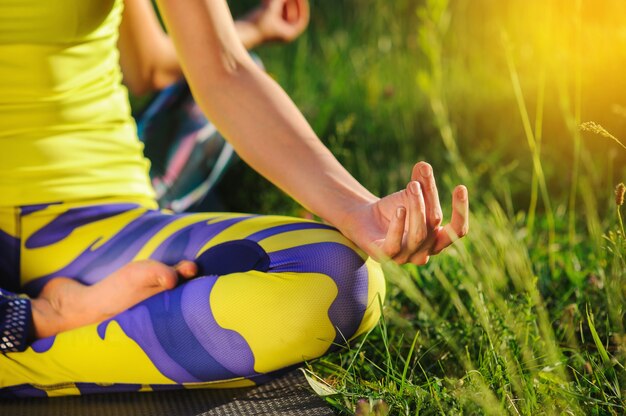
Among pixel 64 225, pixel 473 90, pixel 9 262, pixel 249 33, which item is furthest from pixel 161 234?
pixel 473 90

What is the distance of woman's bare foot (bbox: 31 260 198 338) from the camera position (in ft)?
4.74

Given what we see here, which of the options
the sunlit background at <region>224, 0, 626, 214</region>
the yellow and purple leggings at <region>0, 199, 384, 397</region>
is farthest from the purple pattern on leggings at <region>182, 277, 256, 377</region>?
the sunlit background at <region>224, 0, 626, 214</region>

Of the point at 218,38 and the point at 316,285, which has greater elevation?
the point at 218,38

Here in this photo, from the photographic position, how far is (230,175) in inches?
106

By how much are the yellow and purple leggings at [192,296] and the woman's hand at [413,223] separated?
0.24 feet

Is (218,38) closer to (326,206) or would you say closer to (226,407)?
(326,206)

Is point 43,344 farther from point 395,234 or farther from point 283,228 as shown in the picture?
point 395,234

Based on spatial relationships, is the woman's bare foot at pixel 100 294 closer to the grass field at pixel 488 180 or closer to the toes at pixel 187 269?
the toes at pixel 187 269

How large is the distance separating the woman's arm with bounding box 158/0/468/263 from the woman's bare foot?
224mm

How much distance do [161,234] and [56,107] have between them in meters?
0.29

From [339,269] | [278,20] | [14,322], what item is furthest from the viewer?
[278,20]

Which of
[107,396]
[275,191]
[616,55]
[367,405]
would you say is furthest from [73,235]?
[616,55]

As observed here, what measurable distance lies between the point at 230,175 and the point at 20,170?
1163 millimetres

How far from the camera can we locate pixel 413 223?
3.99 feet
